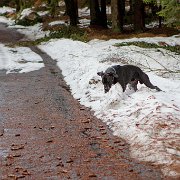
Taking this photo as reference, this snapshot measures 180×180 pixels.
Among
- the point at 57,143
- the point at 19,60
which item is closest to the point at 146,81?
the point at 57,143

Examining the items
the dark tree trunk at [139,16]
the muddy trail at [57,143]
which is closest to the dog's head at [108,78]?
the muddy trail at [57,143]

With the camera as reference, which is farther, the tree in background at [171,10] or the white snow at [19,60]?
the white snow at [19,60]

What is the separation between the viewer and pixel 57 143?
311 inches

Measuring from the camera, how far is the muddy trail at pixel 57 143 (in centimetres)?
651

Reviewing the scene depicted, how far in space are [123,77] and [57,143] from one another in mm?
2906

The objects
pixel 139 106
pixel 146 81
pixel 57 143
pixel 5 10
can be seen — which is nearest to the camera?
pixel 57 143

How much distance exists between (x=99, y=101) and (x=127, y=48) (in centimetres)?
802

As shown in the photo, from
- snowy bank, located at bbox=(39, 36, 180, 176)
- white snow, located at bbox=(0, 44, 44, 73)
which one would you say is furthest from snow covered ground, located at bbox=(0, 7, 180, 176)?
white snow, located at bbox=(0, 44, 44, 73)

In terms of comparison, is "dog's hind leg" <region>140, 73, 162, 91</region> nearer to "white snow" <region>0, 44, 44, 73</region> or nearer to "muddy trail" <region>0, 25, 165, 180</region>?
"muddy trail" <region>0, 25, 165, 180</region>

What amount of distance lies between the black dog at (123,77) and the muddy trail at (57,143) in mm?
903

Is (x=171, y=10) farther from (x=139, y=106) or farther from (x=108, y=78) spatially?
(x=139, y=106)

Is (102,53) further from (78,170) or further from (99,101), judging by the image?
(78,170)

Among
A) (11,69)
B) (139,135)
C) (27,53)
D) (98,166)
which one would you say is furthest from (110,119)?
(27,53)

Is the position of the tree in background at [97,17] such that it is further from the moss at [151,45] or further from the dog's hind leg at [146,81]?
the dog's hind leg at [146,81]
